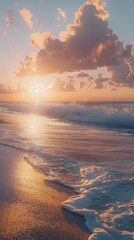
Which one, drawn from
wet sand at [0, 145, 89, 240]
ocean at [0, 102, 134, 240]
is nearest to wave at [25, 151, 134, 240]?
ocean at [0, 102, 134, 240]

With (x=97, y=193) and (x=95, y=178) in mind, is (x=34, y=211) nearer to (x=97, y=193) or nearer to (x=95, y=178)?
(x=97, y=193)

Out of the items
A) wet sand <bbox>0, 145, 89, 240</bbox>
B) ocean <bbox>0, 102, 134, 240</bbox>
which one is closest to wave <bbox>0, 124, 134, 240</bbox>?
ocean <bbox>0, 102, 134, 240</bbox>

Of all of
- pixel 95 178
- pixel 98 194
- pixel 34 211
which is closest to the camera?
pixel 34 211

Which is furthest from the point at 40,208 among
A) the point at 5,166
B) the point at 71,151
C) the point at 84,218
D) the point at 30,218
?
the point at 71,151

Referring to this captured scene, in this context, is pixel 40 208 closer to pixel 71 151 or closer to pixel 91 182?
pixel 91 182

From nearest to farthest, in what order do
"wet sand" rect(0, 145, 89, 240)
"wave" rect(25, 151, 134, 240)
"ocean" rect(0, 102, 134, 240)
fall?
"wet sand" rect(0, 145, 89, 240) → "wave" rect(25, 151, 134, 240) → "ocean" rect(0, 102, 134, 240)

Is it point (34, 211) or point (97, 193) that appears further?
point (97, 193)

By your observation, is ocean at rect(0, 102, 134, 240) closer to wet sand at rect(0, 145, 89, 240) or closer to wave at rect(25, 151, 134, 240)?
wave at rect(25, 151, 134, 240)

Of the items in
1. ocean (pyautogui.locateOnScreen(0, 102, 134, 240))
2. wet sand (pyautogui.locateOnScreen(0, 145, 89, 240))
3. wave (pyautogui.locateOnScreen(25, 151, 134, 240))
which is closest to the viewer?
wet sand (pyautogui.locateOnScreen(0, 145, 89, 240))

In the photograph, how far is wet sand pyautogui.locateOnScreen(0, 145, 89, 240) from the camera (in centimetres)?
374

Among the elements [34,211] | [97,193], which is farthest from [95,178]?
[34,211]

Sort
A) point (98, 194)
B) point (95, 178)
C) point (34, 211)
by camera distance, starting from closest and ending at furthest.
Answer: point (34, 211) < point (98, 194) < point (95, 178)

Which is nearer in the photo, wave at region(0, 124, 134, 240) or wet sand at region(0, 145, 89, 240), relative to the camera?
wet sand at region(0, 145, 89, 240)

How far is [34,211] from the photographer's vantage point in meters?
4.48
